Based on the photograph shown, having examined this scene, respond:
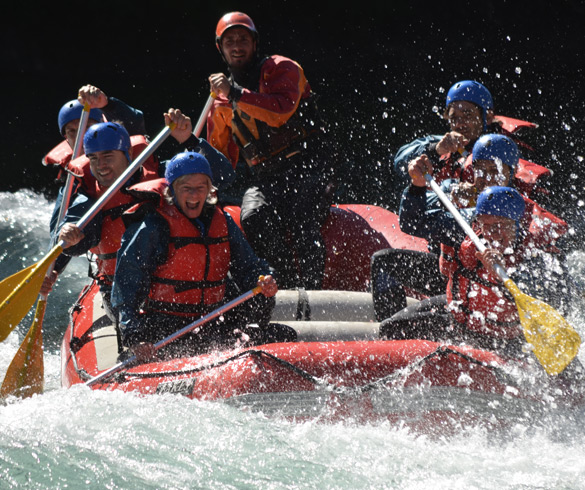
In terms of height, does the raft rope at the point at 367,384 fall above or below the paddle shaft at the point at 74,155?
below

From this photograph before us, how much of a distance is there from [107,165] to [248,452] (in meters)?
1.82

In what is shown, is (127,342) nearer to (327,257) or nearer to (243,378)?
(243,378)

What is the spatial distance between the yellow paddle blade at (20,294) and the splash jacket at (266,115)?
138cm

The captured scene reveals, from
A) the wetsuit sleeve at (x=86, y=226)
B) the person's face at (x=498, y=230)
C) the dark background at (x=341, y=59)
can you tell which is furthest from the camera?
the dark background at (x=341, y=59)

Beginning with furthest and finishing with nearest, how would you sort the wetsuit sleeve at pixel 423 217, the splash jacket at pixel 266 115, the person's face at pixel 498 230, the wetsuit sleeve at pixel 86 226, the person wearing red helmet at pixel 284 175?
the person wearing red helmet at pixel 284 175 → the splash jacket at pixel 266 115 → the wetsuit sleeve at pixel 86 226 → the wetsuit sleeve at pixel 423 217 → the person's face at pixel 498 230

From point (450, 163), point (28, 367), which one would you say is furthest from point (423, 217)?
point (28, 367)

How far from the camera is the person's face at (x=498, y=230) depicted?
337 centimetres

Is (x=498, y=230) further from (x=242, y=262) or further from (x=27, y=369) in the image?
(x=27, y=369)

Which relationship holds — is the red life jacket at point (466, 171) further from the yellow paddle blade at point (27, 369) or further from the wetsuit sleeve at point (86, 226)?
the yellow paddle blade at point (27, 369)

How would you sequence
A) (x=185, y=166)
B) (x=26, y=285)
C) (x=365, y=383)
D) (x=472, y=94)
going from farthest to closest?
(x=472, y=94) < (x=26, y=285) < (x=185, y=166) < (x=365, y=383)

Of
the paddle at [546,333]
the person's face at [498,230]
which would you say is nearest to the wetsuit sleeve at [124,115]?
the person's face at [498,230]

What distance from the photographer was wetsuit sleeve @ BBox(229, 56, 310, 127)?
4.38 meters

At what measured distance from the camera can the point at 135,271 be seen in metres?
3.53

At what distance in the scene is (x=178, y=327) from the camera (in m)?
3.73
